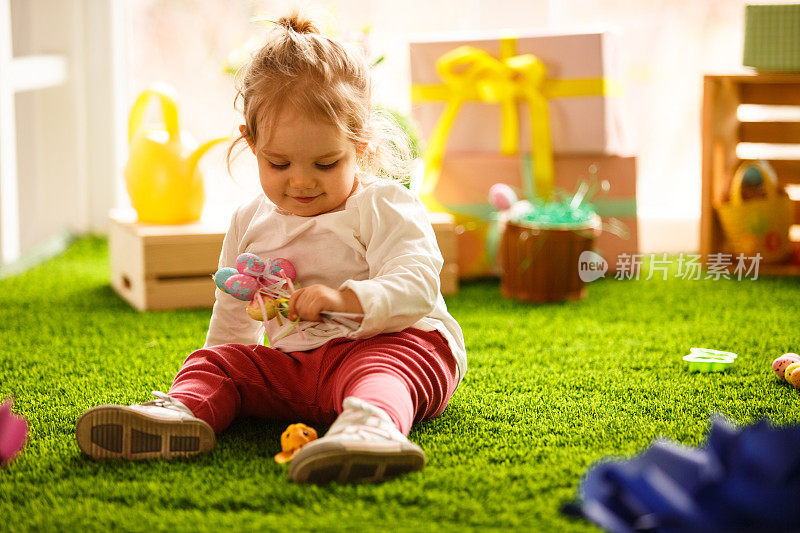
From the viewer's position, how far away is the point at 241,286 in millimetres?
1139

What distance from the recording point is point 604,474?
2.64 ft

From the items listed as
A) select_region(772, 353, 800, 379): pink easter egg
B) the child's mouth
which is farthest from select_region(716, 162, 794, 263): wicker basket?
the child's mouth

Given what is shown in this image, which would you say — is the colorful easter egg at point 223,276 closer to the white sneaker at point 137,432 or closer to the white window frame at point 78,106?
the white sneaker at point 137,432

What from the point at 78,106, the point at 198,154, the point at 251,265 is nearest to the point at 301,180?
the point at 251,265

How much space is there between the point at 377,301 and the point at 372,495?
236 millimetres

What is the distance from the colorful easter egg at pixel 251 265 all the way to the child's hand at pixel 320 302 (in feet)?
0.31

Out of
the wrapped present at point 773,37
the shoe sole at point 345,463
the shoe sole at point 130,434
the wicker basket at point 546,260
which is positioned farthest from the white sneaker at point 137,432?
the wrapped present at point 773,37

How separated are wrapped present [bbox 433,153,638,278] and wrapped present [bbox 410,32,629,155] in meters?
0.03

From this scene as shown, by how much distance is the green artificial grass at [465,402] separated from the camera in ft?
2.93

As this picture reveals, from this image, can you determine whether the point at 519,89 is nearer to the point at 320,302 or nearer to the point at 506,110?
the point at 506,110

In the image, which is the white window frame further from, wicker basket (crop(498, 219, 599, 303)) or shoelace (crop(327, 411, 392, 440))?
shoelace (crop(327, 411, 392, 440))

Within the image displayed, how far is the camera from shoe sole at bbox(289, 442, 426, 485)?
91 centimetres

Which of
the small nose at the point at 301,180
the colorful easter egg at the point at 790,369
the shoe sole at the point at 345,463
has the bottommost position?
the colorful easter egg at the point at 790,369

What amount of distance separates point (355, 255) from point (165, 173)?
2.62 ft
